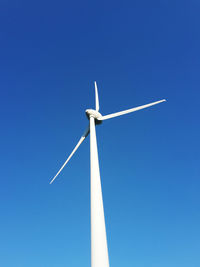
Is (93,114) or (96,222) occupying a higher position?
(93,114)

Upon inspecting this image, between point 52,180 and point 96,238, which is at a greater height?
point 52,180

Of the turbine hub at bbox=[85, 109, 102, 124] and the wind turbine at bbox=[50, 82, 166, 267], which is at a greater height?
the turbine hub at bbox=[85, 109, 102, 124]

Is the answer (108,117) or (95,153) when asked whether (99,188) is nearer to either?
(95,153)

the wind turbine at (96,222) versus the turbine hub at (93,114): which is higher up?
the turbine hub at (93,114)

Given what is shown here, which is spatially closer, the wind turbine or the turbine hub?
the wind turbine

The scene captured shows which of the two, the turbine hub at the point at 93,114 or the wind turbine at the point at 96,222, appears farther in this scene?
the turbine hub at the point at 93,114

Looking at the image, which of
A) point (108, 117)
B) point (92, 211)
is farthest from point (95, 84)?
point (92, 211)

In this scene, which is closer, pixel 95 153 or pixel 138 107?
pixel 95 153

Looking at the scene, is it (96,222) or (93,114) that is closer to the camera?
(96,222)

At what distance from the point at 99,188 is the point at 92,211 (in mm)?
1501

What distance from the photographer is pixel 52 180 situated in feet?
74.0

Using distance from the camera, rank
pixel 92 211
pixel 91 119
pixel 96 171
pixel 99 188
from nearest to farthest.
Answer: pixel 92 211 → pixel 99 188 → pixel 96 171 → pixel 91 119

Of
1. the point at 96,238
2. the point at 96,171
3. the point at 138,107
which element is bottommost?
the point at 96,238

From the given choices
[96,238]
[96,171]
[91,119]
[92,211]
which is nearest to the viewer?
[96,238]
